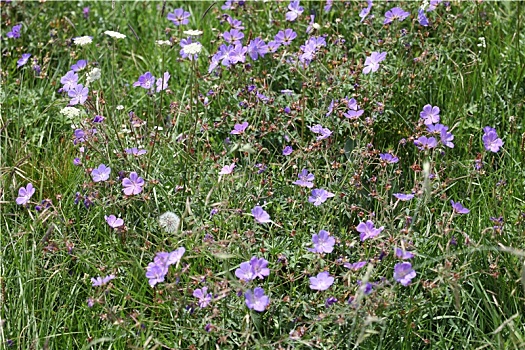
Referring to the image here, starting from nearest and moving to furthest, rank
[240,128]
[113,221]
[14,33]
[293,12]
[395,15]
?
[113,221], [240,128], [395,15], [293,12], [14,33]

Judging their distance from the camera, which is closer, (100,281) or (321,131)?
(100,281)

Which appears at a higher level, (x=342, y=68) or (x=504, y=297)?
(x=342, y=68)

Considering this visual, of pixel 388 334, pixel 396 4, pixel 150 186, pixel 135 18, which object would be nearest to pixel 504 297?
pixel 388 334

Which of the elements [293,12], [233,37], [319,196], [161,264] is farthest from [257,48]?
[161,264]

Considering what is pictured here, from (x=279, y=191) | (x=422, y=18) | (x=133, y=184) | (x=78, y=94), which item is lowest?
Result: (x=279, y=191)

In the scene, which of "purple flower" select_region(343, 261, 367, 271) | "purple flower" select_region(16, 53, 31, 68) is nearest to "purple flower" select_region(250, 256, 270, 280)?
"purple flower" select_region(343, 261, 367, 271)

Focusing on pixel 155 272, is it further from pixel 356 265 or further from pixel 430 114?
pixel 430 114

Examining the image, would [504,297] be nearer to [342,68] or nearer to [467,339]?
[467,339]

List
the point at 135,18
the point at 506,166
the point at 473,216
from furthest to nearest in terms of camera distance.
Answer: the point at 135,18
the point at 506,166
the point at 473,216
